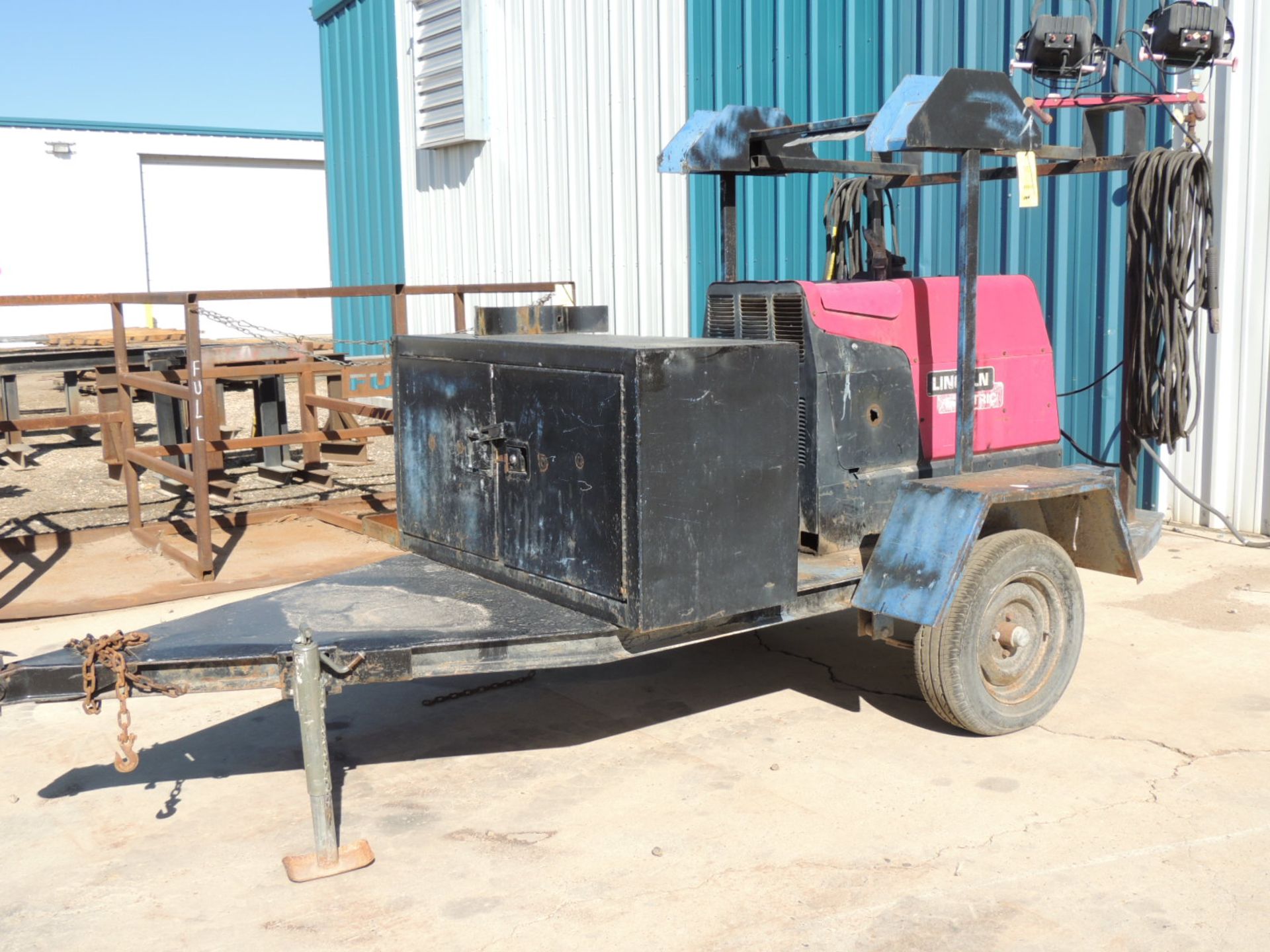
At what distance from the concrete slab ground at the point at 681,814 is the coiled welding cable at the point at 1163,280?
1.10 m

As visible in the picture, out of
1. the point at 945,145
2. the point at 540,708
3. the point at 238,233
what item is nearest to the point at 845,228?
the point at 945,145

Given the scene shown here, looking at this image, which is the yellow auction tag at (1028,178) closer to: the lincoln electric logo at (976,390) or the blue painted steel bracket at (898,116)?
the blue painted steel bracket at (898,116)

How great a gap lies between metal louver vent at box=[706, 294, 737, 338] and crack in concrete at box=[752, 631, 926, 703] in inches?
61.0

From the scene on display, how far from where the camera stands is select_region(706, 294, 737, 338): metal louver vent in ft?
16.3

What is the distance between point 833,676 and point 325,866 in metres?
2.51

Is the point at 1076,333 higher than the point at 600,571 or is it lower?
higher

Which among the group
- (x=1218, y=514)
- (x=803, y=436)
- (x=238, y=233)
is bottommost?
(x=1218, y=514)

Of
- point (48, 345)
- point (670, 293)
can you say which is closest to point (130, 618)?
point (670, 293)

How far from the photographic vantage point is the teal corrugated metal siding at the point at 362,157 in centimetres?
1523

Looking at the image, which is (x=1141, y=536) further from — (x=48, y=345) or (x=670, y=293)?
(x=48, y=345)

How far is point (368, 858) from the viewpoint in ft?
12.1

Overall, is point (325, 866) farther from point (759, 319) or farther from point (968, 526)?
point (759, 319)

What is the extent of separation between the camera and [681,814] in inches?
157

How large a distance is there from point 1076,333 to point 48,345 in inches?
415
